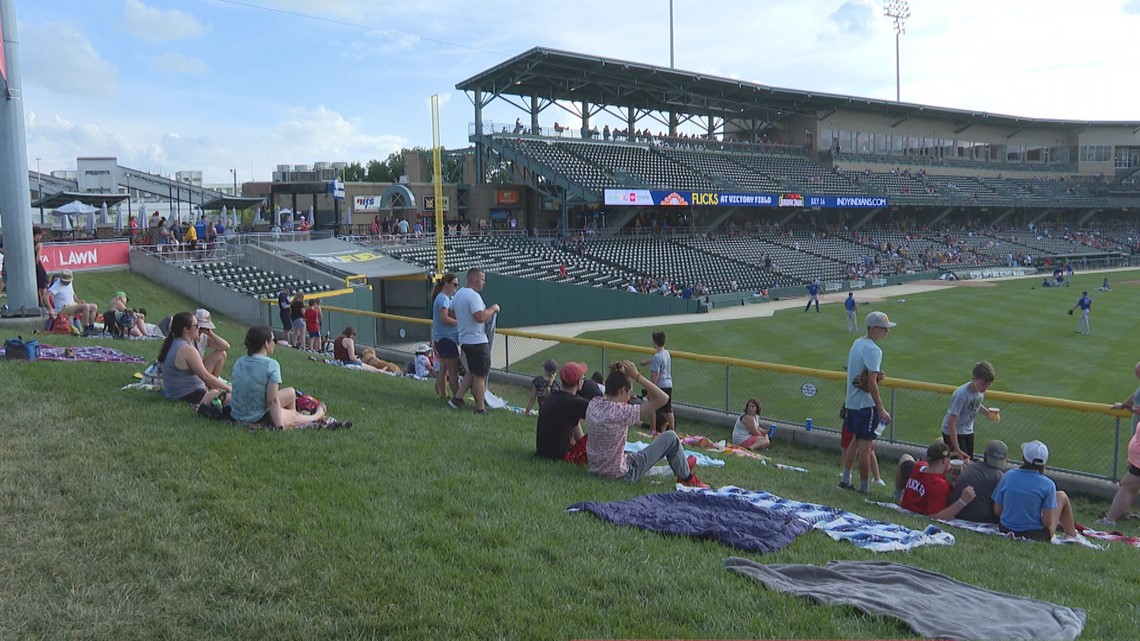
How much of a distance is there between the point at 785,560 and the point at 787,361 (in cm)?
1929

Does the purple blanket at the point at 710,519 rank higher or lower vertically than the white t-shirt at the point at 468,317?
lower

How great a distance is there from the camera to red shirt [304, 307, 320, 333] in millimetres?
19328

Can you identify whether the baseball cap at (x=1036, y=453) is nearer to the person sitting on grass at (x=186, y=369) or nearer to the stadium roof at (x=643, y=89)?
the person sitting on grass at (x=186, y=369)

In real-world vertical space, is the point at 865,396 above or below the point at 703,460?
above

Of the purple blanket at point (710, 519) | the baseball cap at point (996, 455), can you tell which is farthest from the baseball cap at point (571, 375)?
the baseball cap at point (996, 455)

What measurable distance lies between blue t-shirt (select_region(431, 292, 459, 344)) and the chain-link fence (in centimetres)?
445

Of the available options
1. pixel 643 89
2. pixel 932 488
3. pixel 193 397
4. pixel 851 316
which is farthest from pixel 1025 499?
pixel 643 89

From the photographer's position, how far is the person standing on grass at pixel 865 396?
28.3 feet

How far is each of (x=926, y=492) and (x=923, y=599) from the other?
149 inches

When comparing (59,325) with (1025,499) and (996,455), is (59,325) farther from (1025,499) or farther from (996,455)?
(1025,499)

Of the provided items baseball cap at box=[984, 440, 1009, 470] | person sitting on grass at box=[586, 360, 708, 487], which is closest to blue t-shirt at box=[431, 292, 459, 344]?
person sitting on grass at box=[586, 360, 708, 487]

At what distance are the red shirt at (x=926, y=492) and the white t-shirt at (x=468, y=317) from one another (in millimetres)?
5114

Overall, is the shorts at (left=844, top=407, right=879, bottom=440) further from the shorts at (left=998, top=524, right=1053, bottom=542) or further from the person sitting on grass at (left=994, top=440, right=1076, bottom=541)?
the shorts at (left=998, top=524, right=1053, bottom=542)

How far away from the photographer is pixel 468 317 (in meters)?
10.5
